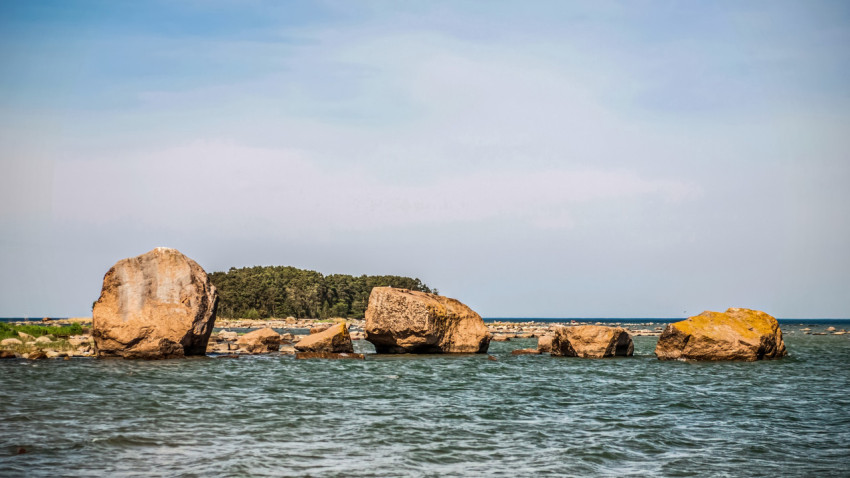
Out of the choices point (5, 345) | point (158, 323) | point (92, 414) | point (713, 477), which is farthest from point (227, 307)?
point (713, 477)

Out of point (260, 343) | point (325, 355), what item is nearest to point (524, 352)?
point (325, 355)

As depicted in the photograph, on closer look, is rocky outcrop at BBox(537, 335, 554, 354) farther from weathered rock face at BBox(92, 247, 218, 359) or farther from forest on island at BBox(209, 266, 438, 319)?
forest on island at BBox(209, 266, 438, 319)

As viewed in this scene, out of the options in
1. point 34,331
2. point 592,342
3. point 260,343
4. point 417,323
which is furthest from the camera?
point 34,331

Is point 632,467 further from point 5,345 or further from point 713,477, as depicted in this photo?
point 5,345

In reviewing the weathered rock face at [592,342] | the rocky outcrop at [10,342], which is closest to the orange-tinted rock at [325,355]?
the weathered rock face at [592,342]

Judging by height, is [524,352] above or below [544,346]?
below

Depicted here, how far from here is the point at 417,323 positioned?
114 ft

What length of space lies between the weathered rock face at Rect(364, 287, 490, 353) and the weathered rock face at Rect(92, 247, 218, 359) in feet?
27.5

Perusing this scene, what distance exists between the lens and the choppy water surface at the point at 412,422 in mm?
12203

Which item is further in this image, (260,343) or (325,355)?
(260,343)

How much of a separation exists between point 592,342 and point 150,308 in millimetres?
21965

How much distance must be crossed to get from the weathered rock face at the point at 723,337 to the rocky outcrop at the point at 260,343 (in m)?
21.4

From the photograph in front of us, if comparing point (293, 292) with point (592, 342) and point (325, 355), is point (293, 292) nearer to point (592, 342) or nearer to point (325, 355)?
point (325, 355)

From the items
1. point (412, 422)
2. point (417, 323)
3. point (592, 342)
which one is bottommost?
point (412, 422)
